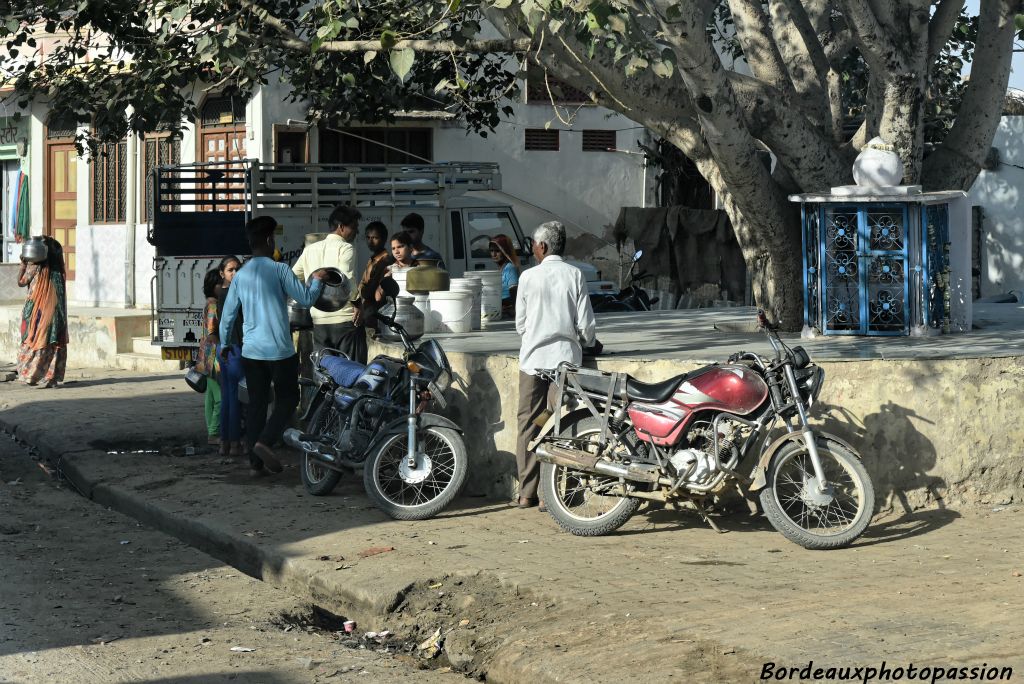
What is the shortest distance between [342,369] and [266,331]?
0.72m

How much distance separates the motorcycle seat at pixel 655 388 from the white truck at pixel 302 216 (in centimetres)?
789

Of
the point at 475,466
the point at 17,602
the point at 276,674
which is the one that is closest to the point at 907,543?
the point at 475,466

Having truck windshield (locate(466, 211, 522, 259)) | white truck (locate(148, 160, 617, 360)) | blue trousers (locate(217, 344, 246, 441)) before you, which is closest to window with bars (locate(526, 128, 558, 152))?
white truck (locate(148, 160, 617, 360))

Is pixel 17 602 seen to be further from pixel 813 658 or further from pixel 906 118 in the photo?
pixel 906 118

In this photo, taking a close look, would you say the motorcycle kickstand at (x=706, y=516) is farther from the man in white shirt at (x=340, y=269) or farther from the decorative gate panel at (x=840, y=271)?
the man in white shirt at (x=340, y=269)

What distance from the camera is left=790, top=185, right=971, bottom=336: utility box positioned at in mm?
9445

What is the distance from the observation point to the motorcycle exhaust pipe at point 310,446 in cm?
847

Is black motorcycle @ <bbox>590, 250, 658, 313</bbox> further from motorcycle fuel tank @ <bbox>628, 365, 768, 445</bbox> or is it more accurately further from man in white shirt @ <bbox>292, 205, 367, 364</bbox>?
motorcycle fuel tank @ <bbox>628, 365, 768, 445</bbox>

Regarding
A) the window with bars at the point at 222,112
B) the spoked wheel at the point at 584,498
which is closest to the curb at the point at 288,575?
the spoked wheel at the point at 584,498

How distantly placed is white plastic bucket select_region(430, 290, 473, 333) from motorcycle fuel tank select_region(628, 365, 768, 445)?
3.49 m

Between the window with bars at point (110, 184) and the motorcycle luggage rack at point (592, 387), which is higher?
the window with bars at point (110, 184)

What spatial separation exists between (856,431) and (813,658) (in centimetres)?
286

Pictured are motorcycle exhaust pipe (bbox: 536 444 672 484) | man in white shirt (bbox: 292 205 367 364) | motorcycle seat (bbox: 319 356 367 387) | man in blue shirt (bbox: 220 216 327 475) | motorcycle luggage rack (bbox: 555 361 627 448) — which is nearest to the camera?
motorcycle exhaust pipe (bbox: 536 444 672 484)

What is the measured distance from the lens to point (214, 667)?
5.38 m
